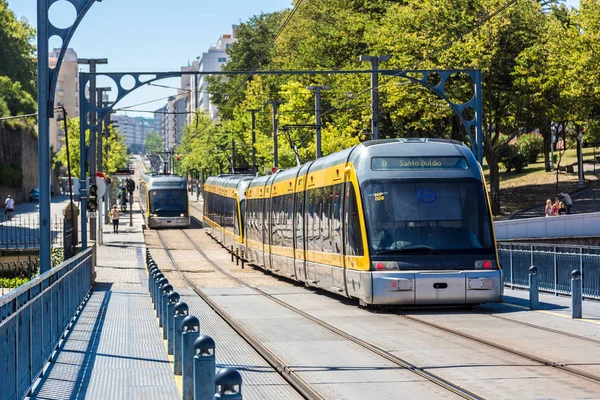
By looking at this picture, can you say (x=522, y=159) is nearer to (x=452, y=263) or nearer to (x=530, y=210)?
(x=530, y=210)

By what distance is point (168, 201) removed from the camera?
6234 centimetres

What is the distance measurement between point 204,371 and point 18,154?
81.5 meters

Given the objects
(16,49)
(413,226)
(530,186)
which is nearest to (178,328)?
(413,226)

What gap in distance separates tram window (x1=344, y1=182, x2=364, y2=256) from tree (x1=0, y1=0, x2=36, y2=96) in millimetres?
90691

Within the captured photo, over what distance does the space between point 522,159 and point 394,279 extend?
194ft

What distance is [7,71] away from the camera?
108 meters

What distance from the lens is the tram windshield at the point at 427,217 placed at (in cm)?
1867

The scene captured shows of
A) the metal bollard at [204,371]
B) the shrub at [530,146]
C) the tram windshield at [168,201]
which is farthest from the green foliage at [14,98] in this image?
the metal bollard at [204,371]

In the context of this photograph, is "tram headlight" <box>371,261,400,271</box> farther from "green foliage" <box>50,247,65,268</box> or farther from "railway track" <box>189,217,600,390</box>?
"green foliage" <box>50,247,65,268</box>

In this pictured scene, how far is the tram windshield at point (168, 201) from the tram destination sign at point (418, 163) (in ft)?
142

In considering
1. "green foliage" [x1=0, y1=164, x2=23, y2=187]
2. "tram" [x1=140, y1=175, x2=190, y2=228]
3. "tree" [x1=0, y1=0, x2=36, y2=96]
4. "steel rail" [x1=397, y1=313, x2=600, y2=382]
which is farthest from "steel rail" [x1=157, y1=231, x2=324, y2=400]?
"tree" [x1=0, y1=0, x2=36, y2=96]

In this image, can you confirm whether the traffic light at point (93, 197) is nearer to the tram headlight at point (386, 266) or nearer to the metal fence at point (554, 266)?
the metal fence at point (554, 266)

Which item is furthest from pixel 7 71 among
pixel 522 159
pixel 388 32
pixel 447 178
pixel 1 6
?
pixel 447 178

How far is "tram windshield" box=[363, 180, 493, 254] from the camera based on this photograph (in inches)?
735
